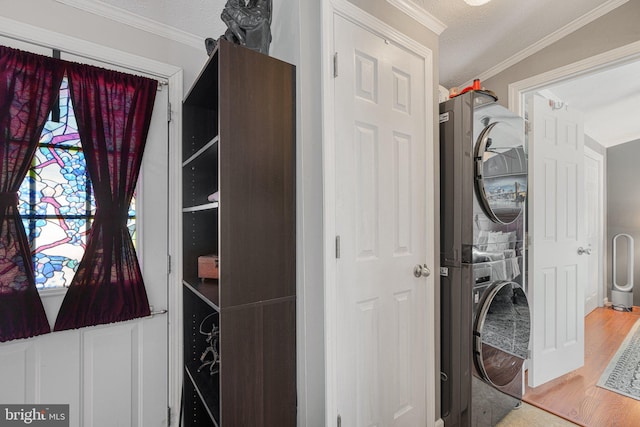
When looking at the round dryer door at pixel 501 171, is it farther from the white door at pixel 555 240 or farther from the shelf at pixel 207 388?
the shelf at pixel 207 388

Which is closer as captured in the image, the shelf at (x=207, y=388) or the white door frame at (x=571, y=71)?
the shelf at (x=207, y=388)

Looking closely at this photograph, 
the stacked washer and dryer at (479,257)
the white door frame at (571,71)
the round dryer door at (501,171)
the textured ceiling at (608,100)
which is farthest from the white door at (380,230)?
the textured ceiling at (608,100)

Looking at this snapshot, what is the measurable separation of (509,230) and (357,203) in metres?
1.05

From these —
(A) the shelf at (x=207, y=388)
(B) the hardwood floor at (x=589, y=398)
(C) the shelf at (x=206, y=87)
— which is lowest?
(B) the hardwood floor at (x=589, y=398)

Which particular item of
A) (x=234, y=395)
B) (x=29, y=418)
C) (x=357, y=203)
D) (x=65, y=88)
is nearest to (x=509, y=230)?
(x=357, y=203)

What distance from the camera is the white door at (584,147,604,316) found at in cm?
410

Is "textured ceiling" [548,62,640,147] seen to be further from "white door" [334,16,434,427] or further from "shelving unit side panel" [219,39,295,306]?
"shelving unit side panel" [219,39,295,306]

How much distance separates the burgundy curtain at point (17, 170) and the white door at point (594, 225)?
5.40 metres

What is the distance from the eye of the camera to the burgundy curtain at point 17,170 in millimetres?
1211

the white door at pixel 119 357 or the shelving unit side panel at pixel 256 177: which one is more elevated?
the shelving unit side panel at pixel 256 177

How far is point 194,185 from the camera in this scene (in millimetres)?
1710

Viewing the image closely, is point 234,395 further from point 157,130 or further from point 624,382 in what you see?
point 624,382

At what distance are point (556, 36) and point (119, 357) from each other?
3.26m

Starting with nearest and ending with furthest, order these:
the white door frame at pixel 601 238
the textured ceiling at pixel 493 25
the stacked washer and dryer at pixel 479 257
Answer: the stacked washer and dryer at pixel 479 257 < the textured ceiling at pixel 493 25 < the white door frame at pixel 601 238
